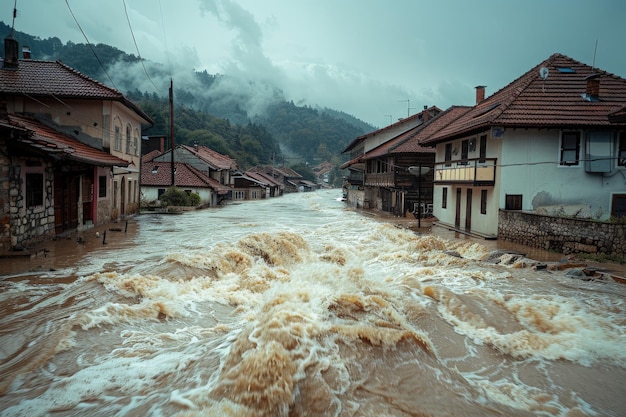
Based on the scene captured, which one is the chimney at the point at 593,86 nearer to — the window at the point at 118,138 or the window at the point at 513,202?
the window at the point at 513,202

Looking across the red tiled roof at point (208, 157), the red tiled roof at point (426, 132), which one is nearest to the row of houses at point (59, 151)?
the red tiled roof at point (426, 132)

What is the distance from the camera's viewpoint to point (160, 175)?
3838 centimetres

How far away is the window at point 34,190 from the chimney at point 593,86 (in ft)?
69.3

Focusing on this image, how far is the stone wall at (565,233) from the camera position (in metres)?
11.6

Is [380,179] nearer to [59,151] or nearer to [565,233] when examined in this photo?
[565,233]

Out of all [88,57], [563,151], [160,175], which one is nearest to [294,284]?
[563,151]

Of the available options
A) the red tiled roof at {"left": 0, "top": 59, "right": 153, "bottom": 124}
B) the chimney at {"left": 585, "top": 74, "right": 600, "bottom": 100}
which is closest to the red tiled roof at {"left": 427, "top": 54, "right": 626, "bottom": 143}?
the chimney at {"left": 585, "top": 74, "right": 600, "bottom": 100}

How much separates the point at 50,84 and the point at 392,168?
827 inches

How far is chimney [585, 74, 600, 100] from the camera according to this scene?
16.5 metres

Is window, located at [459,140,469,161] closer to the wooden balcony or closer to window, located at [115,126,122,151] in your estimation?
the wooden balcony

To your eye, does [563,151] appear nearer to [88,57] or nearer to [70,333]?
[70,333]

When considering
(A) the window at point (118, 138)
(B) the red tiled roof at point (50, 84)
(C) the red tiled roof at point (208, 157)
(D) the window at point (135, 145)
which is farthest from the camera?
(C) the red tiled roof at point (208, 157)

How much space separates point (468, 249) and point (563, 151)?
19.6ft

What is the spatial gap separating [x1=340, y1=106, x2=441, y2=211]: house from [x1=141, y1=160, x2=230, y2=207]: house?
15853mm
